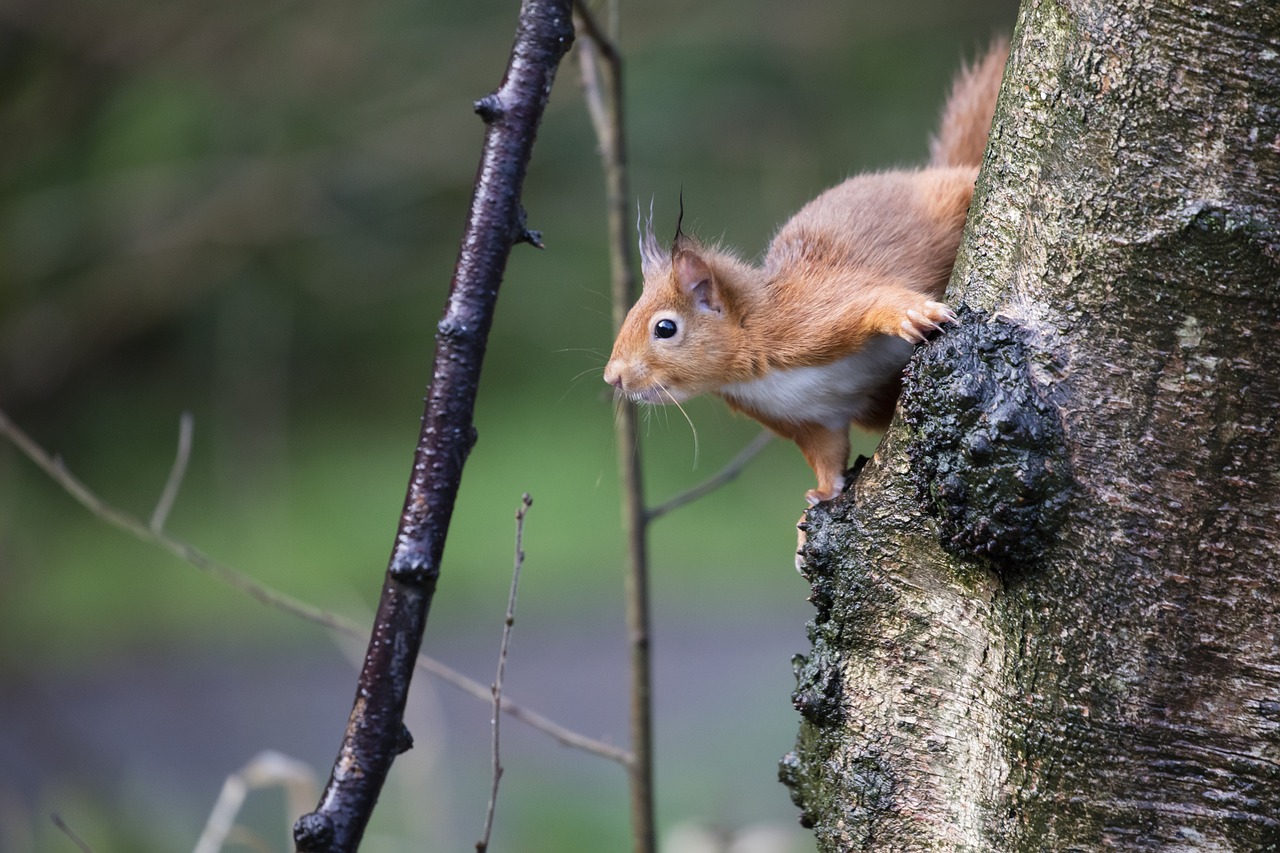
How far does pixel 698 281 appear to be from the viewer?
192cm

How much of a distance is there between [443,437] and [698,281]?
2.49 ft

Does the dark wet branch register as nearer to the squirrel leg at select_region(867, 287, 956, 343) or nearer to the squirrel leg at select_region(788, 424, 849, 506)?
the squirrel leg at select_region(867, 287, 956, 343)

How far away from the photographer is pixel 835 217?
1789mm

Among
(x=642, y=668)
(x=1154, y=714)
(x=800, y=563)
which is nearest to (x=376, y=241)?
Result: (x=642, y=668)

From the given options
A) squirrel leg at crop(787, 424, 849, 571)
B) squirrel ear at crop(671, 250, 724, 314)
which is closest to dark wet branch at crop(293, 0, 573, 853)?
squirrel ear at crop(671, 250, 724, 314)

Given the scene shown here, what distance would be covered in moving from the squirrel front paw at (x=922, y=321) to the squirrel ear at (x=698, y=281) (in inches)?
18.9

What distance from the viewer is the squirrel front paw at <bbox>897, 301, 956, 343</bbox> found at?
4.59 ft

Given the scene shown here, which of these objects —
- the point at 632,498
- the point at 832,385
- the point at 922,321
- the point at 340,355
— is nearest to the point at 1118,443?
the point at 922,321

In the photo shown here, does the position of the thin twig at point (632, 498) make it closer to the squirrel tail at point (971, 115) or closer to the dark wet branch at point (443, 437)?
the squirrel tail at point (971, 115)

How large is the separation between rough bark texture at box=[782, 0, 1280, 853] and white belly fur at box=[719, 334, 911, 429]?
46 cm

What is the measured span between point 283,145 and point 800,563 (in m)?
6.32

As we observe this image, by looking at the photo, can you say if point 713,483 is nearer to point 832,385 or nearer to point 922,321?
point 832,385

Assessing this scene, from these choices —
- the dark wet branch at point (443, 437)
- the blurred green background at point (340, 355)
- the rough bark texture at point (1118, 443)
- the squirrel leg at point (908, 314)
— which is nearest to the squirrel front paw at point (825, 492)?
the squirrel leg at point (908, 314)

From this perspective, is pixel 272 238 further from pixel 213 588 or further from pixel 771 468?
pixel 771 468
